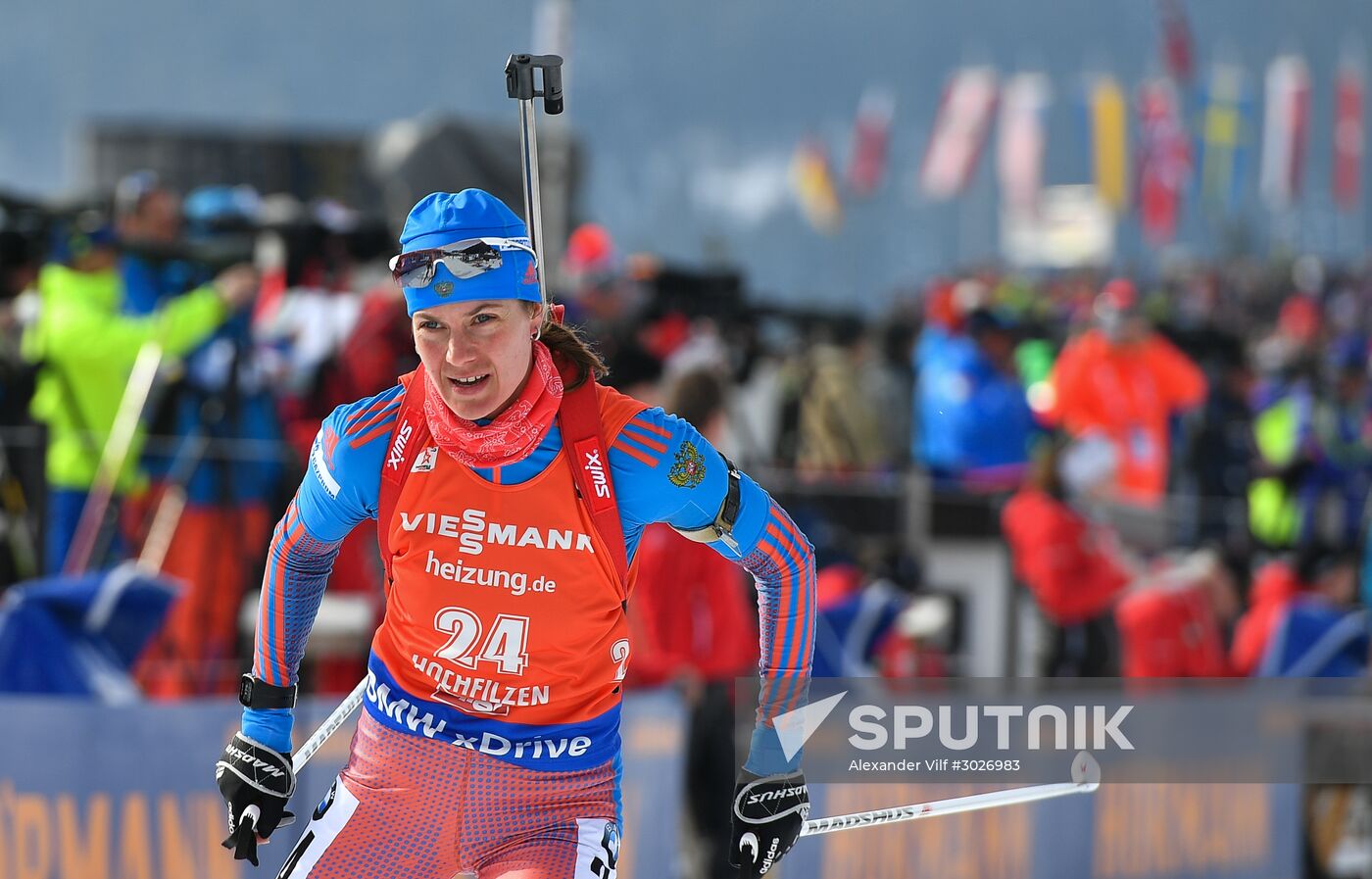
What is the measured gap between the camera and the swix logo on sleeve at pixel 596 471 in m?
3.53

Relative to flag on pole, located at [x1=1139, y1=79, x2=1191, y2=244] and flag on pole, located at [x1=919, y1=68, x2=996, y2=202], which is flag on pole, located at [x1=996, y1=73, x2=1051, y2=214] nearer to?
flag on pole, located at [x1=919, y1=68, x2=996, y2=202]

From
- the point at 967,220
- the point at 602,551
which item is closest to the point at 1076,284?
the point at 967,220

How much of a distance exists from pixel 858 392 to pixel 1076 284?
18276 mm

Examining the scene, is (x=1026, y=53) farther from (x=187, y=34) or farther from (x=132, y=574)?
(x=132, y=574)

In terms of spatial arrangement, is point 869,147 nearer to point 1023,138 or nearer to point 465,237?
point 1023,138

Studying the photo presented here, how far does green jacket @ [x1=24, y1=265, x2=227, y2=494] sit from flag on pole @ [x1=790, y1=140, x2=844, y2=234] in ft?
93.0

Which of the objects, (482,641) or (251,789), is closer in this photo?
(482,641)

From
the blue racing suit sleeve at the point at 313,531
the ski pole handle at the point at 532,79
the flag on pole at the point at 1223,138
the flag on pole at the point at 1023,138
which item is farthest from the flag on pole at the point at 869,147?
the blue racing suit sleeve at the point at 313,531

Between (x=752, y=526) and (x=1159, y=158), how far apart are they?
112 ft

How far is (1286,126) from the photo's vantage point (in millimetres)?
38812

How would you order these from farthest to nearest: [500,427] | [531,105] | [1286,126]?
[1286,126] < [531,105] < [500,427]

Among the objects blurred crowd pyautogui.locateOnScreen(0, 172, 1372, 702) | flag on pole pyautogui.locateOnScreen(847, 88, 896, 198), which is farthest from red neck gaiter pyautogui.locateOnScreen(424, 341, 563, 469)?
flag on pole pyautogui.locateOnScreen(847, 88, 896, 198)

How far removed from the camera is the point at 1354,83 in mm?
41531

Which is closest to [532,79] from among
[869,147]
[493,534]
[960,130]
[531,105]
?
[531,105]
